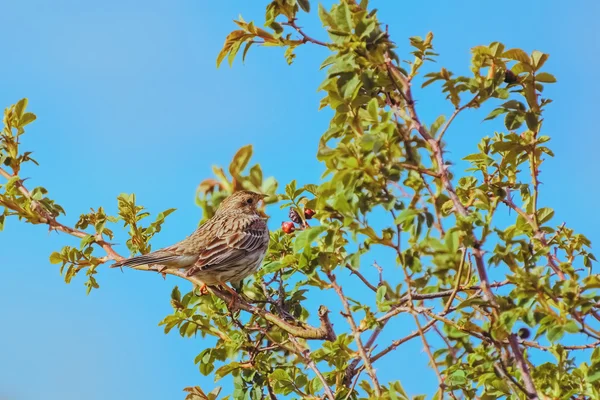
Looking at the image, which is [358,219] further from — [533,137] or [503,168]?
[503,168]

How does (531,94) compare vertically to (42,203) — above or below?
below

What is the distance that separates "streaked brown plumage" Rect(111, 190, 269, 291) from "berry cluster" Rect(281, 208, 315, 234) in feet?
4.06

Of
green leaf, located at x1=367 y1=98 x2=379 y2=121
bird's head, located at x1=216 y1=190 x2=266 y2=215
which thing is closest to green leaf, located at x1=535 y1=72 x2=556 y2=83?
green leaf, located at x1=367 y1=98 x2=379 y2=121

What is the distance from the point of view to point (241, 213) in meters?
9.84

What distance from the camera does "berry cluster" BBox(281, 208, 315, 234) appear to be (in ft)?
19.5

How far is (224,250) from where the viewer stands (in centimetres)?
854

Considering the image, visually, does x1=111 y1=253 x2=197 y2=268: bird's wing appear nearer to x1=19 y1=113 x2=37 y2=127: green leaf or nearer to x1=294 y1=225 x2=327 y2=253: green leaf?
x1=19 y1=113 x2=37 y2=127: green leaf

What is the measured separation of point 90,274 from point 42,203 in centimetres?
78

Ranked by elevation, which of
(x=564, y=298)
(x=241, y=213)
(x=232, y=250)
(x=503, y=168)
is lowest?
(x=564, y=298)

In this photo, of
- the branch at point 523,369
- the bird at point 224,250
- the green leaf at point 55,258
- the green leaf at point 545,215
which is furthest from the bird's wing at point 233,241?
the branch at point 523,369

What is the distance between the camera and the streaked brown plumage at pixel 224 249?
7633mm

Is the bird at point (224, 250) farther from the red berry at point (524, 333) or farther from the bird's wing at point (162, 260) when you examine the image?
the red berry at point (524, 333)

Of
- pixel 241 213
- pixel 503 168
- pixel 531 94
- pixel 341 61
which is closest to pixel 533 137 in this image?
pixel 531 94

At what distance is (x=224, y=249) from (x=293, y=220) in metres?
2.78
